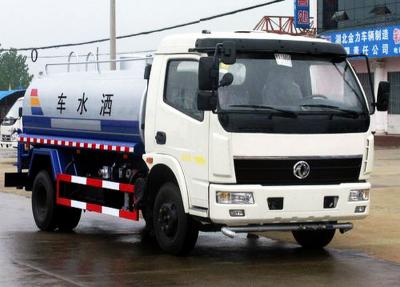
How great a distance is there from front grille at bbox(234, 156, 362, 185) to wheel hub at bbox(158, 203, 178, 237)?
3.56 feet

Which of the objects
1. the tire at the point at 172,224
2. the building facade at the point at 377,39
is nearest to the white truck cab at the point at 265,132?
the tire at the point at 172,224

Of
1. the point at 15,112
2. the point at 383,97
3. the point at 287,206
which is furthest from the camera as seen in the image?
the point at 15,112

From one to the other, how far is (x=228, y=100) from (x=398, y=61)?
31355mm

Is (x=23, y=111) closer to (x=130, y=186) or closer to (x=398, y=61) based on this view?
(x=130, y=186)

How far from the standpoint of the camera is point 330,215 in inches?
387

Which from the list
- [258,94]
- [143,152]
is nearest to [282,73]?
[258,94]

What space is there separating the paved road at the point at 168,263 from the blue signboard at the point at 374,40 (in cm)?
2654

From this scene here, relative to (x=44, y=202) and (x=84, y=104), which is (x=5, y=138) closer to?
(x=44, y=202)

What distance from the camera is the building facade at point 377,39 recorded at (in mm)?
38281

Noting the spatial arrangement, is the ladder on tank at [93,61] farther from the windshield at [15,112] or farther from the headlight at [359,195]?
the windshield at [15,112]

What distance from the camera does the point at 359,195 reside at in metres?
10.1

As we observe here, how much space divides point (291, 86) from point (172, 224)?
2.09 metres

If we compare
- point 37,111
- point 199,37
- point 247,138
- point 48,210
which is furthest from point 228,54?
point 37,111

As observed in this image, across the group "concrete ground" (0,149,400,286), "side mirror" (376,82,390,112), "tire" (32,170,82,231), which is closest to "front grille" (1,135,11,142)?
"concrete ground" (0,149,400,286)
